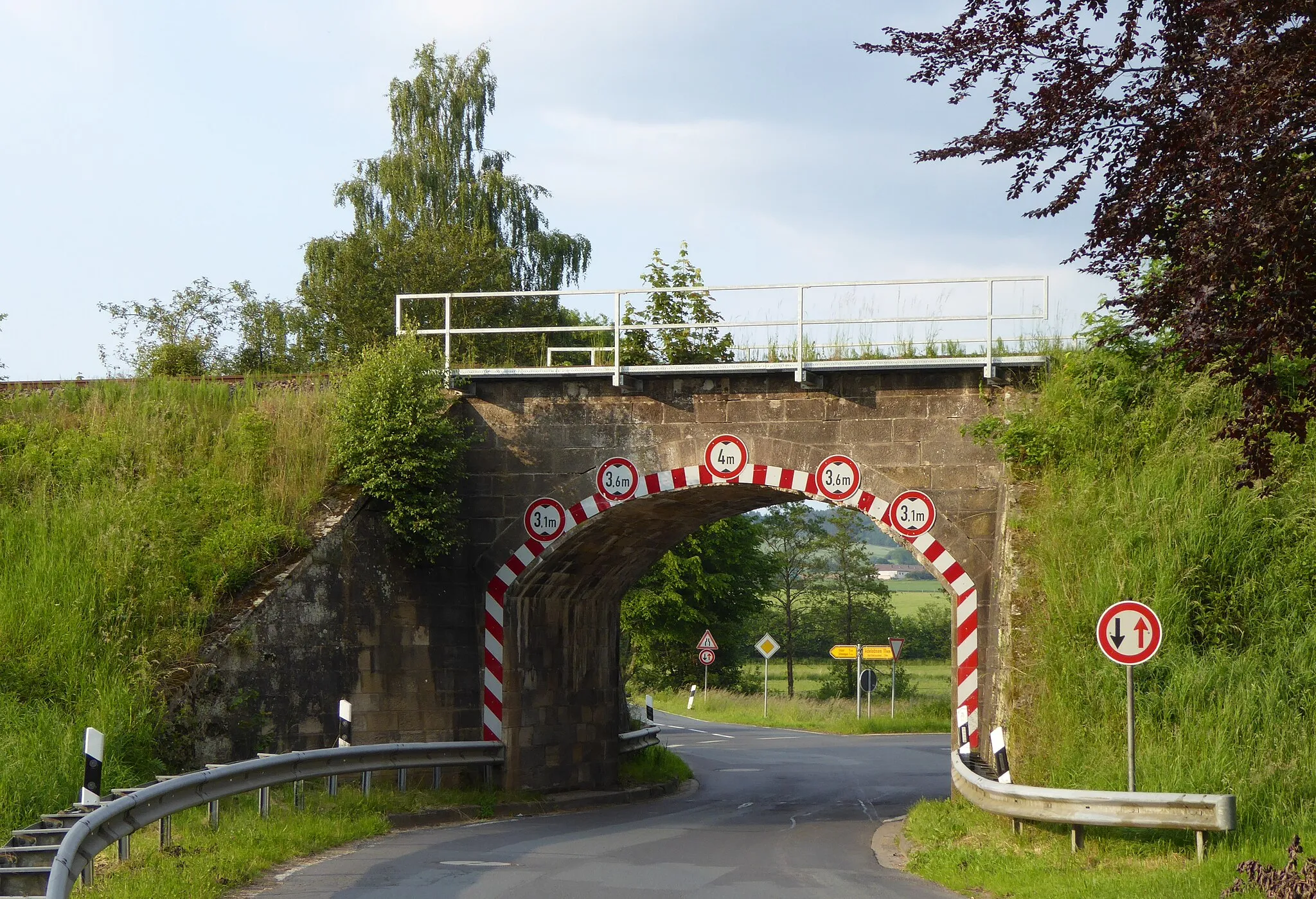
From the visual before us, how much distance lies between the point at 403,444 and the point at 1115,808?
953cm

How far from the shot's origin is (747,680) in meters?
54.3

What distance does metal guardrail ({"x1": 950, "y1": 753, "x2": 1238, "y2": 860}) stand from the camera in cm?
884

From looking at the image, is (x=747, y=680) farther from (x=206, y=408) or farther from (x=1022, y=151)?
(x=1022, y=151)

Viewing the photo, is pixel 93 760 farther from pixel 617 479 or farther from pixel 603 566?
pixel 603 566

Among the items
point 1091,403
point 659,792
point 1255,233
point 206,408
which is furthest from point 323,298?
point 1255,233

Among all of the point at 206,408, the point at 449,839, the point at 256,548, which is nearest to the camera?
the point at 449,839

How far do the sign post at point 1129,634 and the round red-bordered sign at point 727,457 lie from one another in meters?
6.93

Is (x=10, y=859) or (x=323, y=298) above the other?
(x=323, y=298)

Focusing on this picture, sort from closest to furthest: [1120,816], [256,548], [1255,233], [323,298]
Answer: [1255,233] → [1120,816] → [256,548] → [323,298]

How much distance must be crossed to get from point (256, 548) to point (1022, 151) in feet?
32.1

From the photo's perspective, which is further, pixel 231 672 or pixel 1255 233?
pixel 231 672

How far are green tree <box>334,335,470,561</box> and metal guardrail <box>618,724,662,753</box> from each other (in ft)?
18.5

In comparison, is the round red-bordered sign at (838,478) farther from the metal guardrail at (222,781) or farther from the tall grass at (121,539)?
the tall grass at (121,539)

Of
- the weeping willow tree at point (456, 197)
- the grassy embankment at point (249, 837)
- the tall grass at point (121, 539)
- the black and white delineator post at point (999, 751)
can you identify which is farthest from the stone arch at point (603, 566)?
the weeping willow tree at point (456, 197)
